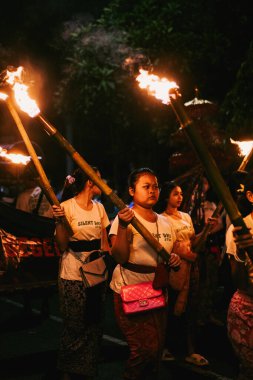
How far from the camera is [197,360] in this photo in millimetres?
6105

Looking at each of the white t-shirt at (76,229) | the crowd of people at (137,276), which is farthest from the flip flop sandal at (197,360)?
the white t-shirt at (76,229)

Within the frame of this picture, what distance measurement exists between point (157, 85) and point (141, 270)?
199cm

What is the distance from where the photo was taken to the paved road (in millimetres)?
5775

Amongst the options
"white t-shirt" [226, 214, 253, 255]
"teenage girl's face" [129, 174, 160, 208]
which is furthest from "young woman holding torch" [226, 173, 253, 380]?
"teenage girl's face" [129, 174, 160, 208]

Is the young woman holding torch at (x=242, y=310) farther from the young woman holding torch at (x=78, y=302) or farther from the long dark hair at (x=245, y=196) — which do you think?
the young woman holding torch at (x=78, y=302)

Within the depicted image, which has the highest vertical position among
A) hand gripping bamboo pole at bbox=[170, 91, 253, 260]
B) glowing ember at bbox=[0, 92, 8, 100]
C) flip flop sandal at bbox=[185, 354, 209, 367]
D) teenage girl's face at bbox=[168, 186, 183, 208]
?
glowing ember at bbox=[0, 92, 8, 100]

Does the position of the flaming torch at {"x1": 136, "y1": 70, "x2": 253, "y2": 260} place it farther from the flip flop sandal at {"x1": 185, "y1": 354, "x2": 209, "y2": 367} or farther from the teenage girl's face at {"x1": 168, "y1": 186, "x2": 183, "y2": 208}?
the flip flop sandal at {"x1": 185, "y1": 354, "x2": 209, "y2": 367}

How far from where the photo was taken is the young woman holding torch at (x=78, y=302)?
16.6 ft

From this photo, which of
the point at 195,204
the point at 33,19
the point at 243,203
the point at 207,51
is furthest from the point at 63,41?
the point at 243,203

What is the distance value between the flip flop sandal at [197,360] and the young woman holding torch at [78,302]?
4.89ft

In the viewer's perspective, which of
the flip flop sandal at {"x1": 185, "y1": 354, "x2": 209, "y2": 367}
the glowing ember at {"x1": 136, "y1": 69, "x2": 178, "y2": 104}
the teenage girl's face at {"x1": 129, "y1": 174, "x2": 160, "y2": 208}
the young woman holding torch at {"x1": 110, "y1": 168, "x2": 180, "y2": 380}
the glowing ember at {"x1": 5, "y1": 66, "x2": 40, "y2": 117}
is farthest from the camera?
the flip flop sandal at {"x1": 185, "y1": 354, "x2": 209, "y2": 367}

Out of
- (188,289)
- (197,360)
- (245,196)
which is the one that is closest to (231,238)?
(245,196)

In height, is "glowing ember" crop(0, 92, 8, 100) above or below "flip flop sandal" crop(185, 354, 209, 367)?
above

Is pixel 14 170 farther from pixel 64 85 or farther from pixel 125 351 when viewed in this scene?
pixel 64 85
